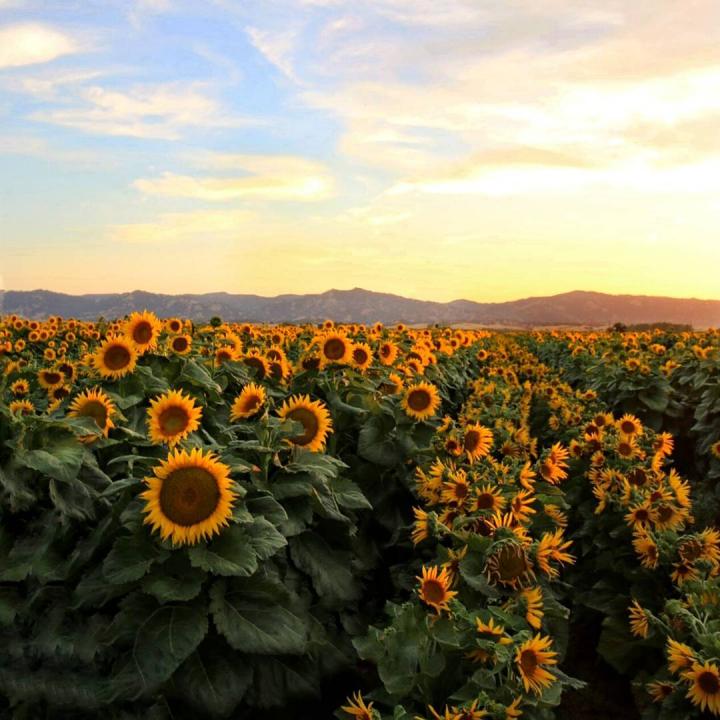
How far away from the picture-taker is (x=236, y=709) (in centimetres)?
411

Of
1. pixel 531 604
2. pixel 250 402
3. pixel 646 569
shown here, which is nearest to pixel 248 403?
pixel 250 402

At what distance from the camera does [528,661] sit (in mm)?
3461

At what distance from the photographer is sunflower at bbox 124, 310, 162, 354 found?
→ 20.8 ft

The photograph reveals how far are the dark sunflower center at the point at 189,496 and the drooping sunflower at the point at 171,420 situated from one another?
0.76m

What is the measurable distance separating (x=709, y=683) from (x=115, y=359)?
4907 mm

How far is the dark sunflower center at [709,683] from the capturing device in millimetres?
3951

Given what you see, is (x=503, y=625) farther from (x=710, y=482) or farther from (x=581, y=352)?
(x=581, y=352)

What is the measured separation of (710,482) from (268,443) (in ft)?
28.3

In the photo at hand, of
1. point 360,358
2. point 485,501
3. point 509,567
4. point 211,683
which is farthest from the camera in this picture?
point 360,358

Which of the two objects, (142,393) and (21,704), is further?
(142,393)

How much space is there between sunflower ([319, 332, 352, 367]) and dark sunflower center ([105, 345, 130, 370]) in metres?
2.06

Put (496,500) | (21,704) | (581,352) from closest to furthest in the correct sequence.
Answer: (21,704), (496,500), (581,352)

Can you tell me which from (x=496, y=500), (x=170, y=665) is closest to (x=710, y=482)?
(x=496, y=500)

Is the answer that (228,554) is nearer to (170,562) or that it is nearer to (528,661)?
(170,562)
